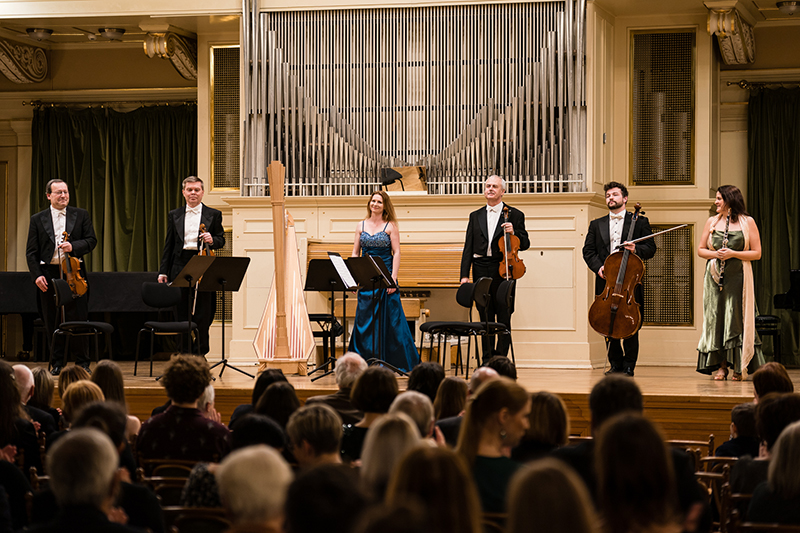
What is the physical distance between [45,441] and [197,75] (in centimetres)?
649

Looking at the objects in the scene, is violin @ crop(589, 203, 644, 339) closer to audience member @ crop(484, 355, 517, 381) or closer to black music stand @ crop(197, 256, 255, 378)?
audience member @ crop(484, 355, 517, 381)

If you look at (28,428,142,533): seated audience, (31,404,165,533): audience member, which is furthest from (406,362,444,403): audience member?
(28,428,142,533): seated audience

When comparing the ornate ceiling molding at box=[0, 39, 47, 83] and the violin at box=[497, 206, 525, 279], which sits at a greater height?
the ornate ceiling molding at box=[0, 39, 47, 83]

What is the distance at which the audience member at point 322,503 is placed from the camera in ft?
5.69

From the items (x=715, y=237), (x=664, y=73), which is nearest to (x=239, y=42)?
(x=664, y=73)

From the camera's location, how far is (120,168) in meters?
10.7

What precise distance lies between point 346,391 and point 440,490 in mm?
2632

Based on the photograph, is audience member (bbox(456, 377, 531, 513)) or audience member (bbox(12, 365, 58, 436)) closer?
audience member (bbox(456, 377, 531, 513))

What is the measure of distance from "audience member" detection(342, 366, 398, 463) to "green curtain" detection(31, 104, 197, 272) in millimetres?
7371

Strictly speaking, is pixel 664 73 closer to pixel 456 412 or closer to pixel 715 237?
pixel 715 237

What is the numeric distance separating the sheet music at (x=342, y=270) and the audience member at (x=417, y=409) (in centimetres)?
332

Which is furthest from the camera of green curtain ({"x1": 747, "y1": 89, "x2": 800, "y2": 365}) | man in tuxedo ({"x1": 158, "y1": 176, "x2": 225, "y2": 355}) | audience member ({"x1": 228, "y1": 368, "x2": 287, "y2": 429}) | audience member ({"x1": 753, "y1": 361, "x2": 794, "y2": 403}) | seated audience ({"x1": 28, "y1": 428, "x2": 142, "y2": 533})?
green curtain ({"x1": 747, "y1": 89, "x2": 800, "y2": 365})

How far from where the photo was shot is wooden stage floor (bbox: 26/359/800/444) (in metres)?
5.85

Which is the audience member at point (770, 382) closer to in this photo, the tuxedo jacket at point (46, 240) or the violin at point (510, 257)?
the violin at point (510, 257)
